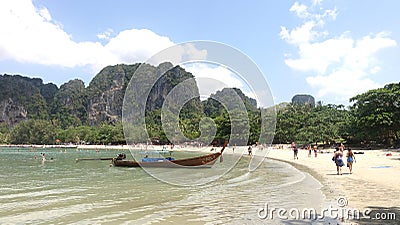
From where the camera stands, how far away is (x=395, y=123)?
43.3 meters

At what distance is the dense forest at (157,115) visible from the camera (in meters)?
40.4

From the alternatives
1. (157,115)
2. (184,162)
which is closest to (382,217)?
(184,162)

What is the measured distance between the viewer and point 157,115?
57000 mm

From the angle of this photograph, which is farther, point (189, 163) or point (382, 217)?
point (189, 163)

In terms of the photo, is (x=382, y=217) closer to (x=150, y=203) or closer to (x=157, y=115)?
(x=150, y=203)

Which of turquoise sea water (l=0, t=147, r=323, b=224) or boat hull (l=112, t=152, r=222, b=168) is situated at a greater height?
boat hull (l=112, t=152, r=222, b=168)

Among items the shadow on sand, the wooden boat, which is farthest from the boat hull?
the shadow on sand

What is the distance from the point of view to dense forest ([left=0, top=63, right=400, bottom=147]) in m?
40.4

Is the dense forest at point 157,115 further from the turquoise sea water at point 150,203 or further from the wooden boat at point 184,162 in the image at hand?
the turquoise sea water at point 150,203

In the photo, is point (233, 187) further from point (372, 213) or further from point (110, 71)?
point (110, 71)

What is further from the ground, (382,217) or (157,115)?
(157,115)

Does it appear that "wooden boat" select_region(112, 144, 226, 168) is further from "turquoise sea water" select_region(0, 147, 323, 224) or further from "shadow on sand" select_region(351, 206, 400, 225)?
"shadow on sand" select_region(351, 206, 400, 225)

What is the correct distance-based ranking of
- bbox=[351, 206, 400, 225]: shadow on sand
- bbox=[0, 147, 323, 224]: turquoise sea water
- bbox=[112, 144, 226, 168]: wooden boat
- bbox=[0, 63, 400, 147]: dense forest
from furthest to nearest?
bbox=[0, 63, 400, 147]: dense forest
bbox=[112, 144, 226, 168]: wooden boat
bbox=[0, 147, 323, 224]: turquoise sea water
bbox=[351, 206, 400, 225]: shadow on sand

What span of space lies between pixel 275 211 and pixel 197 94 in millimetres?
5329
